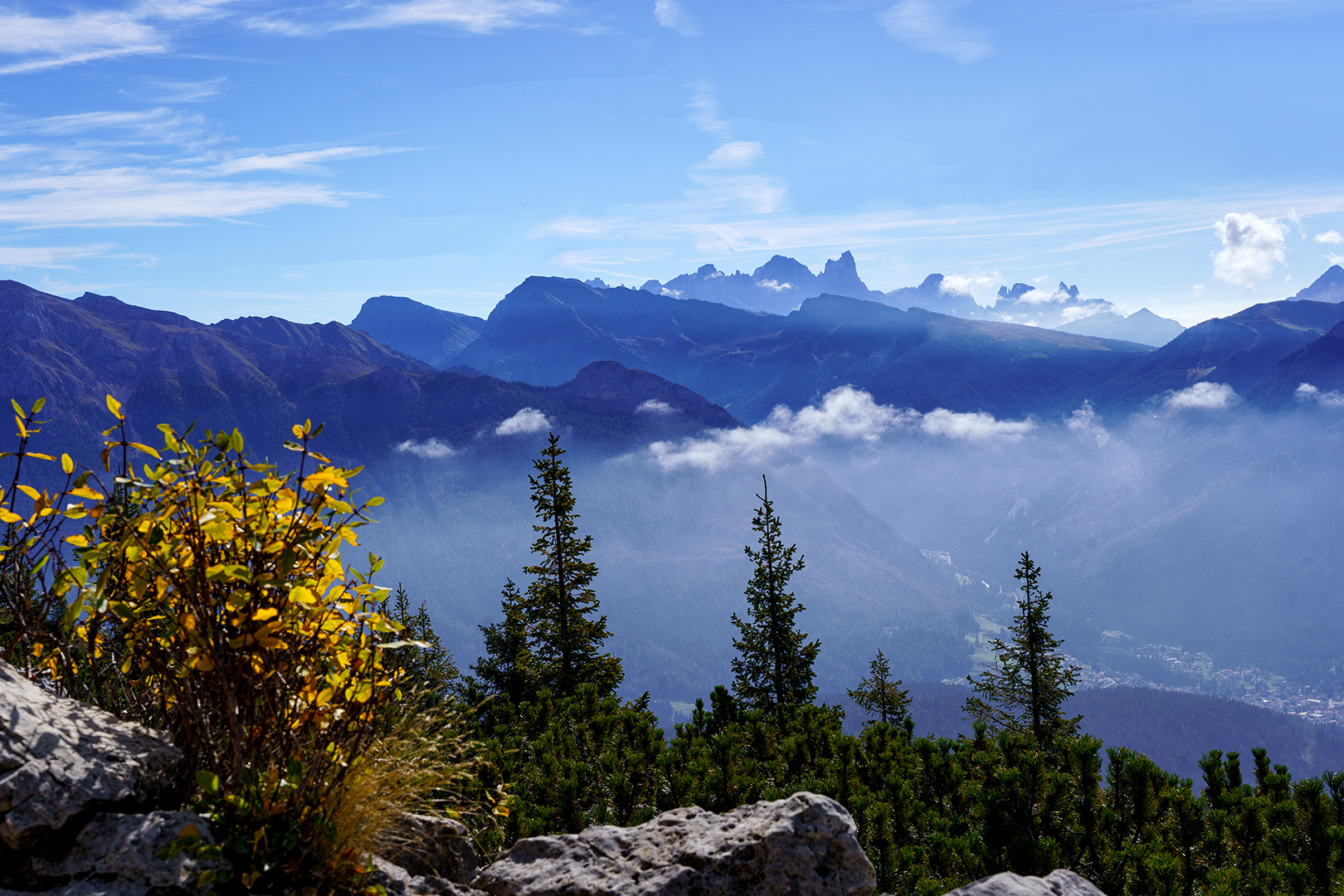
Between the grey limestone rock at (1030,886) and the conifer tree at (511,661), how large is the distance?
46.7ft

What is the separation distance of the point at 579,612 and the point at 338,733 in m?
25.3

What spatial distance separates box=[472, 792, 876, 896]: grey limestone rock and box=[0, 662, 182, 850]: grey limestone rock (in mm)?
2242

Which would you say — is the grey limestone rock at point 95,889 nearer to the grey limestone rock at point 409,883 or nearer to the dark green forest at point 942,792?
the grey limestone rock at point 409,883

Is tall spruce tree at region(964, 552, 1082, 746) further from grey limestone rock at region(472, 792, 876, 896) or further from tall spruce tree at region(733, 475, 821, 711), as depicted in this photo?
grey limestone rock at region(472, 792, 876, 896)

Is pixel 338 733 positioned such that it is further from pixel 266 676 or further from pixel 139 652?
pixel 139 652

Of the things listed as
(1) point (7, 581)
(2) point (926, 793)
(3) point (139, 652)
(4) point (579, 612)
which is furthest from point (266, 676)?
(4) point (579, 612)

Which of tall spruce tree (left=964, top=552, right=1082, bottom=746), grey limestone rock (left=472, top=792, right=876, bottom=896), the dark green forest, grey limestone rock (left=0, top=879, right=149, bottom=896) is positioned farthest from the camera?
tall spruce tree (left=964, top=552, right=1082, bottom=746)

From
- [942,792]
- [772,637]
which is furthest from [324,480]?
[772,637]

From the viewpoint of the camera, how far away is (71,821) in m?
3.32

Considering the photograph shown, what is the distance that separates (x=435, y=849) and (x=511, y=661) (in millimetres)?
28263

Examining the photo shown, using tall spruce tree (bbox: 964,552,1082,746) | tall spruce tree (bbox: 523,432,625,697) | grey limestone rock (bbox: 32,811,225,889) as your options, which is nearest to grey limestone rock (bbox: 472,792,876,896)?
grey limestone rock (bbox: 32,811,225,889)

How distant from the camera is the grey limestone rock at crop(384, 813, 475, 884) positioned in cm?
457

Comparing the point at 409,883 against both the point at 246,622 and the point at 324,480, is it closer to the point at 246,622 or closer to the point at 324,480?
the point at 246,622

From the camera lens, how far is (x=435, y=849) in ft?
15.8
